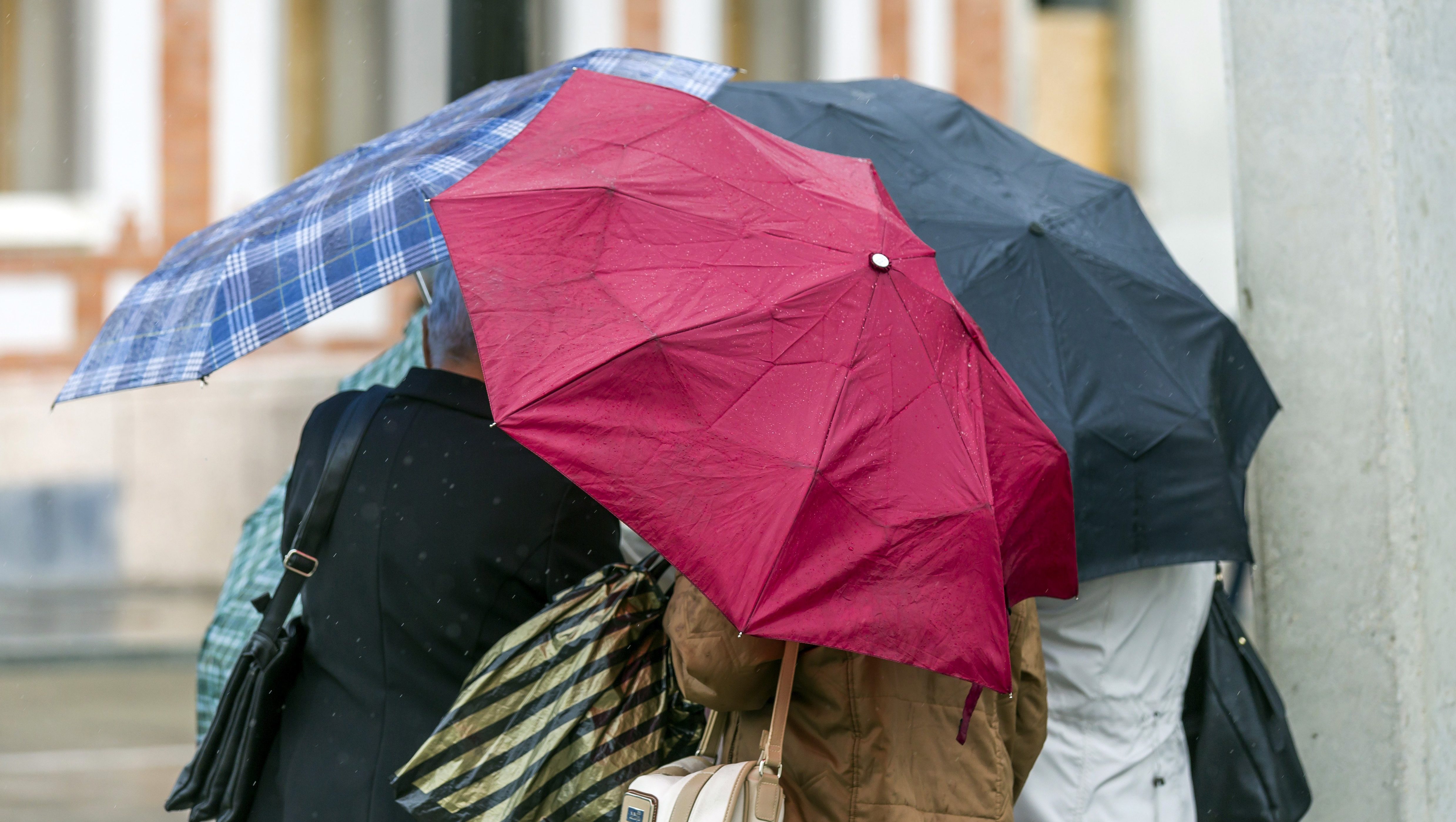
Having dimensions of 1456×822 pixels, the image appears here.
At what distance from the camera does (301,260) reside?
2.43m

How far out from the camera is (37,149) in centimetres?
1326

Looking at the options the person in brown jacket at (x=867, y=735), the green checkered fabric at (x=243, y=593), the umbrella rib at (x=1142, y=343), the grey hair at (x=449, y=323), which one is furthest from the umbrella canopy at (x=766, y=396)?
the green checkered fabric at (x=243, y=593)

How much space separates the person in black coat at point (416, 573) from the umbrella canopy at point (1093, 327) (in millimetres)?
888

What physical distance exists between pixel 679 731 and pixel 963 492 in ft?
2.51

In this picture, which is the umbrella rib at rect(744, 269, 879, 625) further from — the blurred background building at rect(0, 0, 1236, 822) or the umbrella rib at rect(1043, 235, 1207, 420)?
the blurred background building at rect(0, 0, 1236, 822)

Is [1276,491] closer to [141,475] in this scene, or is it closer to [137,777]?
[137,777]

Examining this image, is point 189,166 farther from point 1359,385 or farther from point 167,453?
point 1359,385

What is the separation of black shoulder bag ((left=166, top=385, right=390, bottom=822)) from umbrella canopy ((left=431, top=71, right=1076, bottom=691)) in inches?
23.9

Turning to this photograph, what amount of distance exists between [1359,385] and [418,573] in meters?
2.09

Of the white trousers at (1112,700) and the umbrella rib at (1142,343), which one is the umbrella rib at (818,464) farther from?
the white trousers at (1112,700)

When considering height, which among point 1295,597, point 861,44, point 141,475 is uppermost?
point 861,44

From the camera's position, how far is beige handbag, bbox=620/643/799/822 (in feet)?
6.82

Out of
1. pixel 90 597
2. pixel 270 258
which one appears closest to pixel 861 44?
pixel 90 597

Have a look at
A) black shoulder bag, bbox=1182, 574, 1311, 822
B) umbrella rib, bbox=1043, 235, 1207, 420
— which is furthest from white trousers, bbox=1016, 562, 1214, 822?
umbrella rib, bbox=1043, 235, 1207, 420
